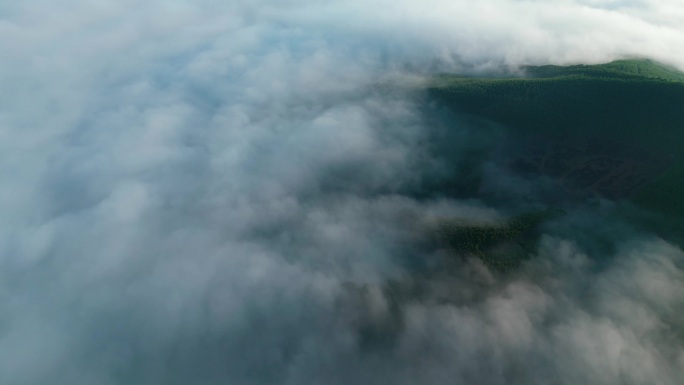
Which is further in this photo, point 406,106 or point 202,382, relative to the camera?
point 406,106

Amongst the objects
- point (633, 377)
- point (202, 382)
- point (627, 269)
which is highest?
point (627, 269)

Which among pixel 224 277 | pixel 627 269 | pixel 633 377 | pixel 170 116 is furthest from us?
pixel 170 116

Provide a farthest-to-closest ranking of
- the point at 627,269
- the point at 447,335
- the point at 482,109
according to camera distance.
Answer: the point at 482,109 → the point at 627,269 → the point at 447,335

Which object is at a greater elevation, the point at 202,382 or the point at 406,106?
the point at 406,106

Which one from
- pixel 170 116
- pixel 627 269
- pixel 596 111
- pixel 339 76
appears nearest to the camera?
pixel 627 269

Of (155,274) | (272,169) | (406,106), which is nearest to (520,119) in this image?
(406,106)

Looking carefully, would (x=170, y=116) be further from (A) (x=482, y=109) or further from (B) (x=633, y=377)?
(B) (x=633, y=377)

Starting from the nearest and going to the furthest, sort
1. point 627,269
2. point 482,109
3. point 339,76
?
point 627,269
point 482,109
point 339,76

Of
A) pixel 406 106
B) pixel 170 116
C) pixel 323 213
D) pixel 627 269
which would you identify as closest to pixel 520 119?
pixel 406 106

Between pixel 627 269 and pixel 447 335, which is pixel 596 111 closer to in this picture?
pixel 627 269
